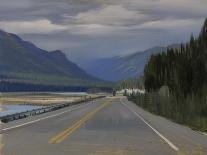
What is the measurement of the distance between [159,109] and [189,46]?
1231 cm

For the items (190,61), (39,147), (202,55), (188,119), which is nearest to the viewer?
(39,147)

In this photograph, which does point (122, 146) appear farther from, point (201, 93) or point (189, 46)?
point (189, 46)

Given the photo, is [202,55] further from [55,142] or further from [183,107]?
[55,142]

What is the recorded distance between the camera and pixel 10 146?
72.2ft

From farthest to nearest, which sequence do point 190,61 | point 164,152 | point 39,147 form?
point 190,61
point 39,147
point 164,152

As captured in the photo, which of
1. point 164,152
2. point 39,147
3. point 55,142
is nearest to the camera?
point 164,152

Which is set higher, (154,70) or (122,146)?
(154,70)

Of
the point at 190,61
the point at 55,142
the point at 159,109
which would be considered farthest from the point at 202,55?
the point at 55,142

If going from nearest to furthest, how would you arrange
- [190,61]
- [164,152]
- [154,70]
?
[164,152]
[190,61]
[154,70]

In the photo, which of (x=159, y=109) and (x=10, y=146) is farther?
(x=159, y=109)

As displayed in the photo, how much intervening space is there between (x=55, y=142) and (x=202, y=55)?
28942mm

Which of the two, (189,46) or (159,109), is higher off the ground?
(189,46)

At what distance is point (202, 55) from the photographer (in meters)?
51.1

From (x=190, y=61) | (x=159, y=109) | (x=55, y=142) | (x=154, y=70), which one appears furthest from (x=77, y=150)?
(x=154, y=70)
